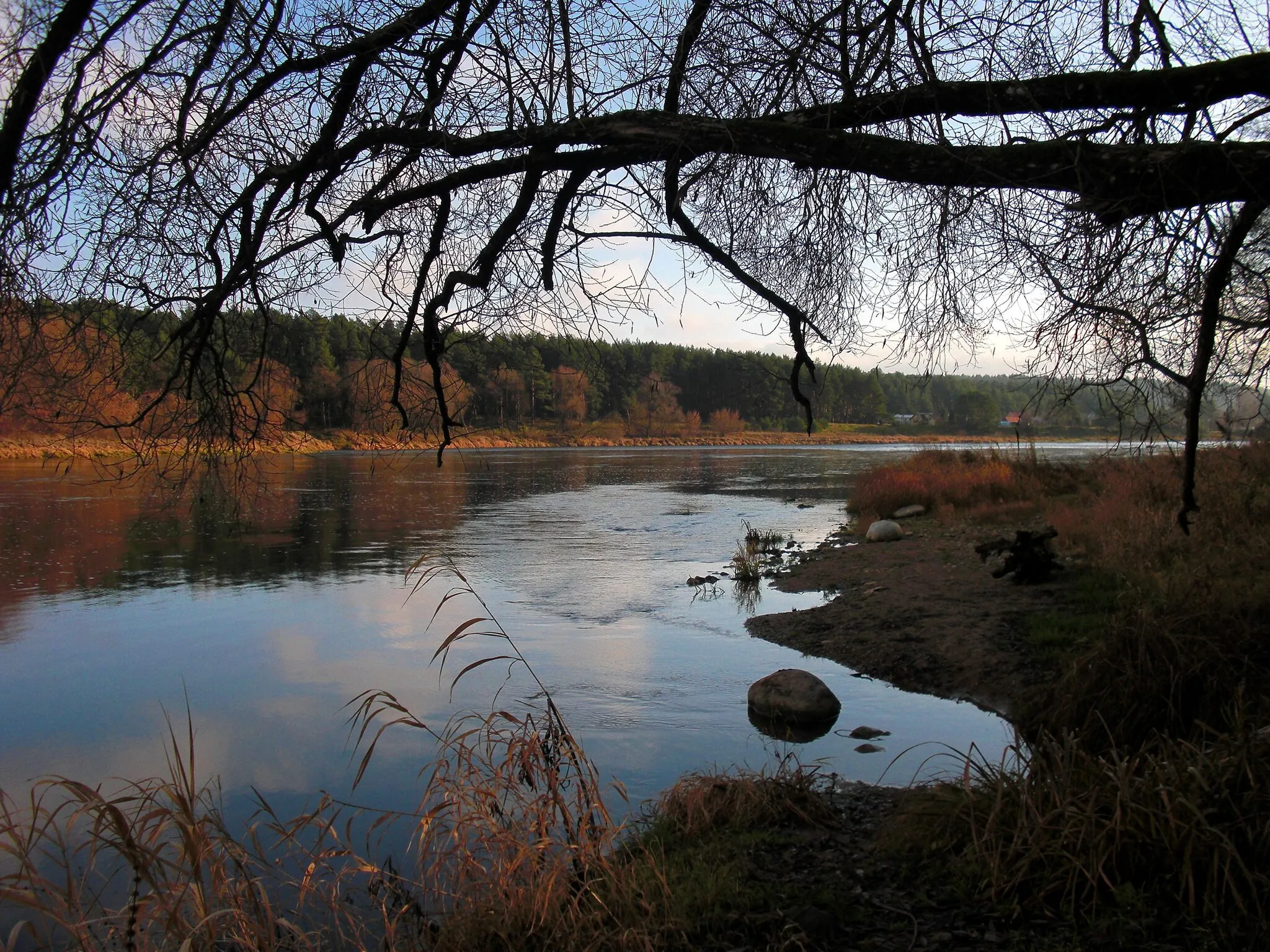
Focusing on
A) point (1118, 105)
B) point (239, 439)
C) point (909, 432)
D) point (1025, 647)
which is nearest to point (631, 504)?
point (1025, 647)

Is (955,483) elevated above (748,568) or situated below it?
above

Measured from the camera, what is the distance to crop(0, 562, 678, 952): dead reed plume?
3092mm

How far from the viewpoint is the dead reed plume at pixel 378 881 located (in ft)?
10.1

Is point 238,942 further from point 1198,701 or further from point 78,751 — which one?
point 1198,701

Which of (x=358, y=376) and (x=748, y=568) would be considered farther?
(x=748, y=568)

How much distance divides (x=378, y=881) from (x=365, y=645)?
619 cm

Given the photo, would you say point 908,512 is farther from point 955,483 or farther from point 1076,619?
point 1076,619

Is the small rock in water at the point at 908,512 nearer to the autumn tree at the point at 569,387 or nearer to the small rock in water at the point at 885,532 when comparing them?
the small rock in water at the point at 885,532

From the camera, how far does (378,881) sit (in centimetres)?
443

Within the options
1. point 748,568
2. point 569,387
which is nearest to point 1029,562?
point 748,568

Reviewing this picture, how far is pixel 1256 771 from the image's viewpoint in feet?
12.1

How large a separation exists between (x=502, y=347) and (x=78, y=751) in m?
4.92

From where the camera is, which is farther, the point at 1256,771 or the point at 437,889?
the point at 437,889

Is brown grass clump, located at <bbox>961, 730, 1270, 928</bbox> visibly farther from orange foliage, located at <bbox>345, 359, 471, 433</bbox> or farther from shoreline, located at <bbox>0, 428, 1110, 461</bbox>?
orange foliage, located at <bbox>345, 359, 471, 433</bbox>
